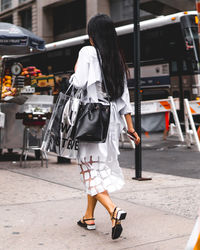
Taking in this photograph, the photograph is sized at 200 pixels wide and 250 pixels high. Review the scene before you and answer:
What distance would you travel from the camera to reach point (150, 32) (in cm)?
1531

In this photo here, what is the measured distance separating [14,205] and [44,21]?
27937mm

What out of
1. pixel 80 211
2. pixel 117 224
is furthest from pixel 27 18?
pixel 117 224

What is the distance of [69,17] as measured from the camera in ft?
100

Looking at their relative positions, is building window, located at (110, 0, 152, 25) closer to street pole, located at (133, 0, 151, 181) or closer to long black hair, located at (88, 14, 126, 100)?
street pole, located at (133, 0, 151, 181)

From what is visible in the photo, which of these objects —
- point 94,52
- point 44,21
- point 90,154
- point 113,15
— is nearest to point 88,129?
point 90,154

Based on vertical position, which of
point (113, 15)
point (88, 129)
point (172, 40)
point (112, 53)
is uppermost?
point (113, 15)

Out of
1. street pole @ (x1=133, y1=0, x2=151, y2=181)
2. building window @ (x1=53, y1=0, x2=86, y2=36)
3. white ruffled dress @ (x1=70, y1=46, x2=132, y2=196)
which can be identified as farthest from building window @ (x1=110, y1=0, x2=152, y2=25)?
white ruffled dress @ (x1=70, y1=46, x2=132, y2=196)

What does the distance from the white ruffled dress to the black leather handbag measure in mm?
116

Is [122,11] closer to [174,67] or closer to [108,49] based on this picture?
[174,67]

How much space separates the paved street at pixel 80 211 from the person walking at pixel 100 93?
35 cm

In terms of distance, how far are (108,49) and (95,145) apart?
869mm

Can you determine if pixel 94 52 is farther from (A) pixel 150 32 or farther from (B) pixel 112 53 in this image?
(A) pixel 150 32

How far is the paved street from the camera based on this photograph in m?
3.39

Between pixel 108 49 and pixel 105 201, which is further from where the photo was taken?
pixel 108 49
